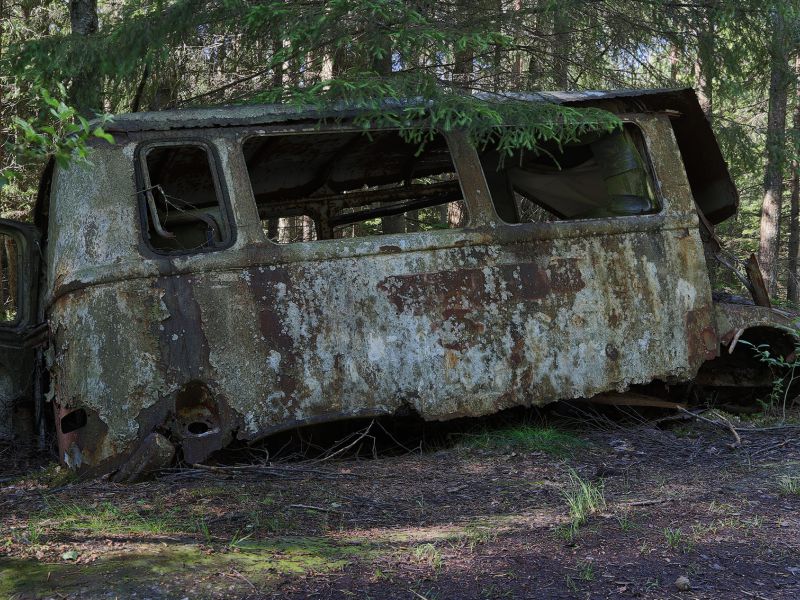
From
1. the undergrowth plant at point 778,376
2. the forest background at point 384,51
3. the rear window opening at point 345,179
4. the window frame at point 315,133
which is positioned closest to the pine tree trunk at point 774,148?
the forest background at point 384,51

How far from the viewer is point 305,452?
518 cm

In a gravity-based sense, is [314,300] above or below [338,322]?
above

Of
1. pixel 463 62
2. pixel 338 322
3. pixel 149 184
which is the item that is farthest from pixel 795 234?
pixel 149 184

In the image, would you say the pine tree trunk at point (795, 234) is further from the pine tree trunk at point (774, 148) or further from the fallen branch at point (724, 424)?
the fallen branch at point (724, 424)

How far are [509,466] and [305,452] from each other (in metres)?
1.25

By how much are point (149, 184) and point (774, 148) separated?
7862 mm

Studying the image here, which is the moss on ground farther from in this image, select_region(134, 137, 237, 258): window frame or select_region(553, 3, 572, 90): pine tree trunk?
select_region(553, 3, 572, 90): pine tree trunk

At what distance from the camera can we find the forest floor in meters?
2.94

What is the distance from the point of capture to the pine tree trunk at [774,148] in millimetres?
8409

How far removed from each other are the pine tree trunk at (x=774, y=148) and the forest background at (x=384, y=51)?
1.6 inches

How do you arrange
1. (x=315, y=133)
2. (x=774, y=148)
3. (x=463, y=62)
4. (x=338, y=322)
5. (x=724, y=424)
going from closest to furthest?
1. (x=338, y=322)
2. (x=315, y=133)
3. (x=724, y=424)
4. (x=463, y=62)
5. (x=774, y=148)

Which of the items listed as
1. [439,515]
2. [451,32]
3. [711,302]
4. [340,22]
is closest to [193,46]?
[340,22]

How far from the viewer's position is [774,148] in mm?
9961

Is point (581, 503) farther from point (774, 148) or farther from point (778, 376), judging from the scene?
point (774, 148)
